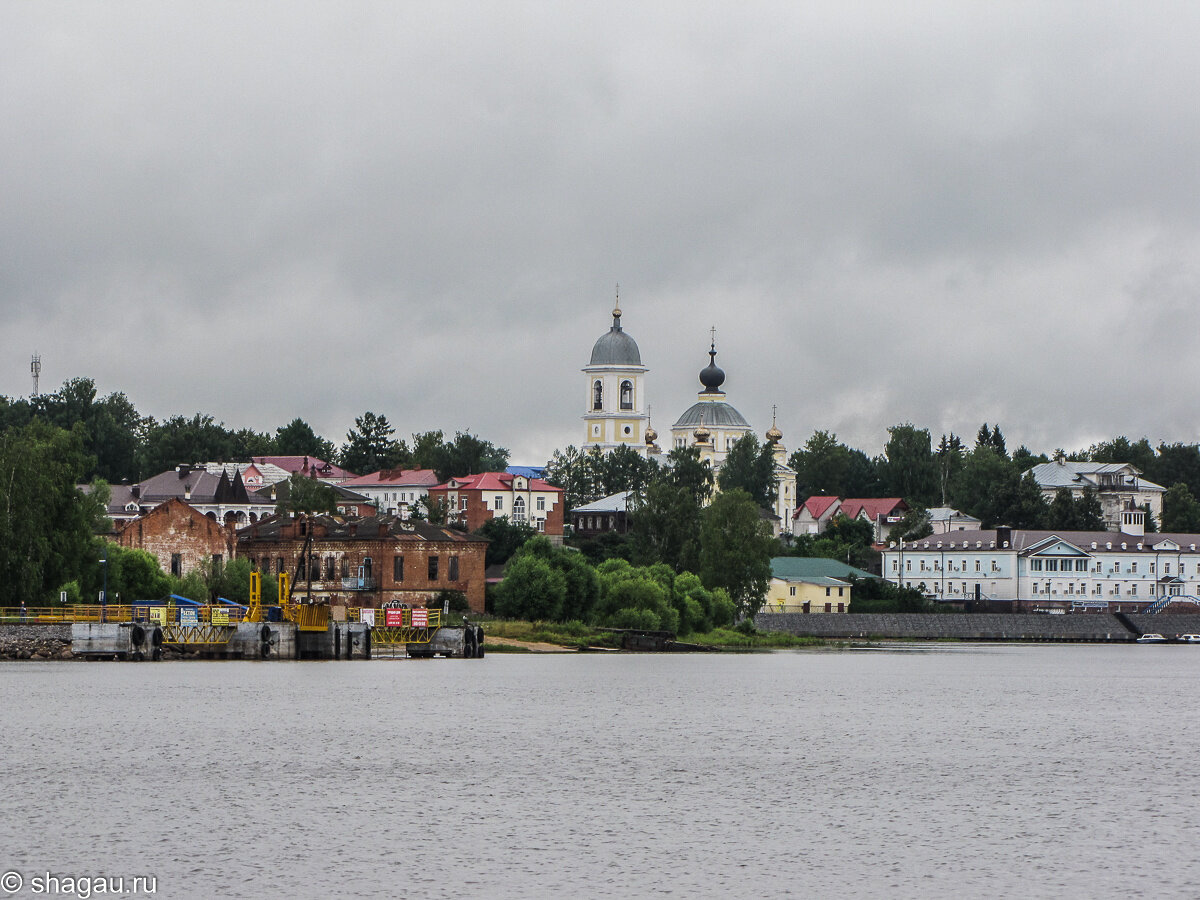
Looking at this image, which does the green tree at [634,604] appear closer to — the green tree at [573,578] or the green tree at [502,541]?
the green tree at [573,578]

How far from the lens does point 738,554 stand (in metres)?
122

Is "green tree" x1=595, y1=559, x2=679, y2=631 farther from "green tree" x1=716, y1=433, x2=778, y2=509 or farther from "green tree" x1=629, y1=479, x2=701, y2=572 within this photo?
"green tree" x1=716, y1=433, x2=778, y2=509

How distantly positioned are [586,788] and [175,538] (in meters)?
70.9

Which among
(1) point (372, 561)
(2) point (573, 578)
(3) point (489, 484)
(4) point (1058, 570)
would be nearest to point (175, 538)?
(1) point (372, 561)

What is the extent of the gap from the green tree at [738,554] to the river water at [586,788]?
50153 millimetres

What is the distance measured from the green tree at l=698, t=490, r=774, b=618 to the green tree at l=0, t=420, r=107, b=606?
49772 millimetres

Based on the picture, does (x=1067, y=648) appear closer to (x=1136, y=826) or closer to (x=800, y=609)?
(x=800, y=609)

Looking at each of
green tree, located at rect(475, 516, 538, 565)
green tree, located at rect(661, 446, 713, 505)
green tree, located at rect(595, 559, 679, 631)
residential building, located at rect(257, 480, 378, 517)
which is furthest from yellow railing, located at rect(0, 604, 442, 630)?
green tree, located at rect(661, 446, 713, 505)

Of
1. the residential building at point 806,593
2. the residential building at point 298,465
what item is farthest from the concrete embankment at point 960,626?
the residential building at point 298,465

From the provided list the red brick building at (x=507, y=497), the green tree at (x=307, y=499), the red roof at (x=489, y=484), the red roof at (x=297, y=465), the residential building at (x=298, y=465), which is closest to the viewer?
the green tree at (x=307, y=499)

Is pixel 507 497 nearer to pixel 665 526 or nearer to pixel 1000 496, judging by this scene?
pixel 1000 496

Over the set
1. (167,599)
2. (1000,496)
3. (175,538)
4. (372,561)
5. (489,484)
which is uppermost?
(489,484)

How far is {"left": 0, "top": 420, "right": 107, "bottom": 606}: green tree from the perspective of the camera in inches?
3118

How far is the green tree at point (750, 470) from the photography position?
193250mm
